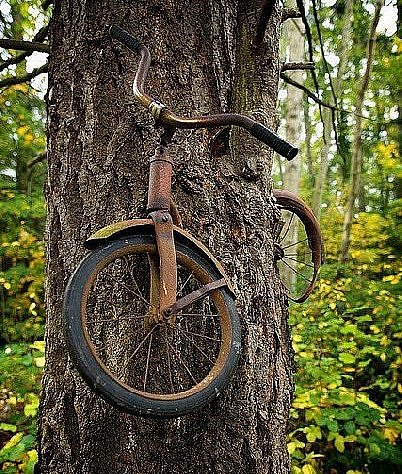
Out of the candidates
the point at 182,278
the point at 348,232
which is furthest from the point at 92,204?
the point at 348,232

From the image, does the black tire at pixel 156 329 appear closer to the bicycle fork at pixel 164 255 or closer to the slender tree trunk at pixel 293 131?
the bicycle fork at pixel 164 255

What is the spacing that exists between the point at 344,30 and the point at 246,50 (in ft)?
27.2

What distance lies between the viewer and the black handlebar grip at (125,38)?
4.20ft

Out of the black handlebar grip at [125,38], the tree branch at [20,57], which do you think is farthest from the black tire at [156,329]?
the tree branch at [20,57]

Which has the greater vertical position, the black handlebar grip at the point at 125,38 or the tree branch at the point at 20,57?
the tree branch at the point at 20,57

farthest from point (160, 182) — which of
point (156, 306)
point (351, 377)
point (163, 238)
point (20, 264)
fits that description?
point (20, 264)

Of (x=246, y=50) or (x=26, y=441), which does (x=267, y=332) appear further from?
(x=26, y=441)

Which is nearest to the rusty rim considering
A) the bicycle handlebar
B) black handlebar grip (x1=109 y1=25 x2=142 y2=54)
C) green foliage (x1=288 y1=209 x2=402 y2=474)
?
the bicycle handlebar

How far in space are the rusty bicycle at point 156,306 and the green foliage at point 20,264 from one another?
169 inches

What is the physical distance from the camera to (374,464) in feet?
11.9

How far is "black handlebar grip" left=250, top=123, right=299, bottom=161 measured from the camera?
934 millimetres

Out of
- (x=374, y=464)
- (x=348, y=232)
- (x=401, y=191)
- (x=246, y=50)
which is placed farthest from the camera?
(x=401, y=191)

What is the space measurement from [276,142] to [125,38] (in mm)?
610

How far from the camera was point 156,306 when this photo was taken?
1057 mm
